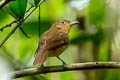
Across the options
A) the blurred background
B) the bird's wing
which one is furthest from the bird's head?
the bird's wing

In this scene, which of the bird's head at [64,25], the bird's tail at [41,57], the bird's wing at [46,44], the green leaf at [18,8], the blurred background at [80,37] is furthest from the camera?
the bird's head at [64,25]

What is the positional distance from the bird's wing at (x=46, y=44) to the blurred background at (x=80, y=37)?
4.9 inches

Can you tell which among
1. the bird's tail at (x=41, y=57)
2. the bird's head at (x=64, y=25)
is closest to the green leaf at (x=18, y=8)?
the bird's tail at (x=41, y=57)

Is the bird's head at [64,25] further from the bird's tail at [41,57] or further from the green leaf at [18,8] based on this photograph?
the green leaf at [18,8]

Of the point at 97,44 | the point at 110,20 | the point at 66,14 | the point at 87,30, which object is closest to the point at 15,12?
the point at 110,20

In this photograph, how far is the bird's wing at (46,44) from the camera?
2323 millimetres

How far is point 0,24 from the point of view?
2902 mm

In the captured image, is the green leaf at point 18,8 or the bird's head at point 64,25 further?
the bird's head at point 64,25

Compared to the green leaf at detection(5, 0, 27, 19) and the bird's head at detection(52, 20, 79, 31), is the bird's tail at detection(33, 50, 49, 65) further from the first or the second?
the bird's head at detection(52, 20, 79, 31)

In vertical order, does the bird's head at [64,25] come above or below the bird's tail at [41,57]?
above

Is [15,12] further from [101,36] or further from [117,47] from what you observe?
[101,36]

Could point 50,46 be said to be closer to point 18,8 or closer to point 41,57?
point 41,57

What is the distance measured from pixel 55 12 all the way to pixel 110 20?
83cm

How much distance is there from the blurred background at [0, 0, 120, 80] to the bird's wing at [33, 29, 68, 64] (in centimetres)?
12
